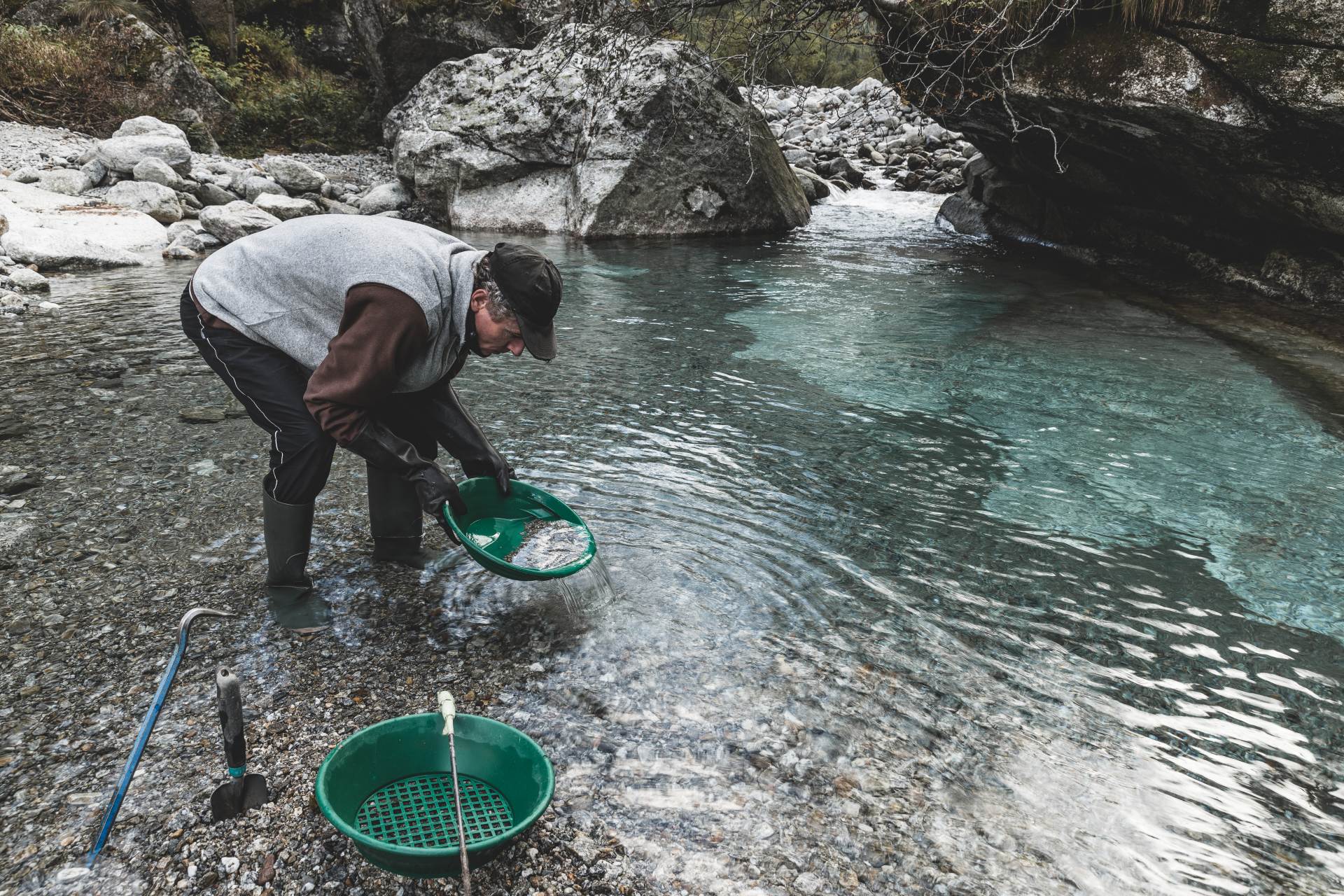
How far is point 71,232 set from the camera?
31.7 ft

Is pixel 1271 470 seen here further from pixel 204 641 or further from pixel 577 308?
pixel 577 308

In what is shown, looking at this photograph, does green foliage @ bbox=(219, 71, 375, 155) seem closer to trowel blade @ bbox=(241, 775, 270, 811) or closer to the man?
the man

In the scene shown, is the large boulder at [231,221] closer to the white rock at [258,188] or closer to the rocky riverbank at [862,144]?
the white rock at [258,188]

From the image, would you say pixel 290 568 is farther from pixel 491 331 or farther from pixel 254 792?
pixel 491 331

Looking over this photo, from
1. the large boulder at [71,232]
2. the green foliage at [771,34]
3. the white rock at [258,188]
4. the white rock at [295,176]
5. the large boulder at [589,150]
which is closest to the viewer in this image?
the green foliage at [771,34]

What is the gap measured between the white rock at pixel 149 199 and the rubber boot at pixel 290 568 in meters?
10.7

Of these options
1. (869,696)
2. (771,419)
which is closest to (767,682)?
(869,696)

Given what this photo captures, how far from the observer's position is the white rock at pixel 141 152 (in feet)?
40.4

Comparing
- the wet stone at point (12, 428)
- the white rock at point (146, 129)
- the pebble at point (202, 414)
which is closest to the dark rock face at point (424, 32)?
the white rock at point (146, 129)

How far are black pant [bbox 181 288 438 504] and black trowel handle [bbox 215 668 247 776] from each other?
933mm

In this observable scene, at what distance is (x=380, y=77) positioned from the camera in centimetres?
1795

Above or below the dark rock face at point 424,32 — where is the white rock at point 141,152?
below

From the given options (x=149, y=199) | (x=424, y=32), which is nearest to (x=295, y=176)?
(x=149, y=199)

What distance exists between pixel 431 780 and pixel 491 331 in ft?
4.37
